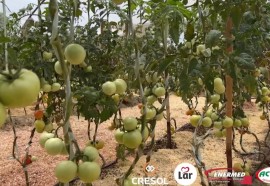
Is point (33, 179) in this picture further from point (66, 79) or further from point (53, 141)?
point (66, 79)

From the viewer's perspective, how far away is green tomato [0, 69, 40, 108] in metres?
0.42

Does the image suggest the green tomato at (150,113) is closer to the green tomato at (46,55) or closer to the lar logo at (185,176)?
the green tomato at (46,55)

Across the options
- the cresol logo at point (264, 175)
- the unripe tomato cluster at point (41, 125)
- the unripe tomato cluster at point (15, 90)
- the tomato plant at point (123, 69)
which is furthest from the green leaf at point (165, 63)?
the cresol logo at point (264, 175)

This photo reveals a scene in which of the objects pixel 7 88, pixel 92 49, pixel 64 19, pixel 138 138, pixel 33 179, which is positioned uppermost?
pixel 64 19

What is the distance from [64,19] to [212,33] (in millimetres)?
903

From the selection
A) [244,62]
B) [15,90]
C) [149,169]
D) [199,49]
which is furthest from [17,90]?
[149,169]

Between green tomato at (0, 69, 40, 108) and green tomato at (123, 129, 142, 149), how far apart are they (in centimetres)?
44

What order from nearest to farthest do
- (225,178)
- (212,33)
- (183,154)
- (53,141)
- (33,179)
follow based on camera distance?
(53,141) < (212,33) < (225,178) < (33,179) < (183,154)

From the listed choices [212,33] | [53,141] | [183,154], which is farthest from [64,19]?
[183,154]

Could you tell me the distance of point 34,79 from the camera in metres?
0.45

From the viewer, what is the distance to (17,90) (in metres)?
0.42

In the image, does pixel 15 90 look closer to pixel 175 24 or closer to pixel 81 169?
pixel 81 169

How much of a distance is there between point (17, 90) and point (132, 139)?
0.47m

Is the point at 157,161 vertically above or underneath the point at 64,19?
underneath
